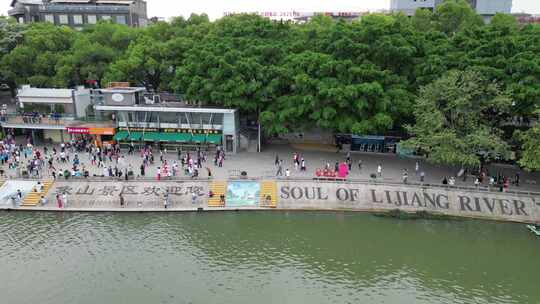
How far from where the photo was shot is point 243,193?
32031 mm

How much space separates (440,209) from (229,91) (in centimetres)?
2069

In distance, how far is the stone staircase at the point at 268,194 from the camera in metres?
31.2

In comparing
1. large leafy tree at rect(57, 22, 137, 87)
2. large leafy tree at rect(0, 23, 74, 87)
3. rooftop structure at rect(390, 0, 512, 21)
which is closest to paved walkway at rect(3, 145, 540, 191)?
large leafy tree at rect(57, 22, 137, 87)

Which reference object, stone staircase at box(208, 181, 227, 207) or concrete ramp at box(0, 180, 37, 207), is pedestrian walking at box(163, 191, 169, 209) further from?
concrete ramp at box(0, 180, 37, 207)

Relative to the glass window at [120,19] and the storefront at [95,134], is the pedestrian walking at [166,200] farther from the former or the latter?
the glass window at [120,19]

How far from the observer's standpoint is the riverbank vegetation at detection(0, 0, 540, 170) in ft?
103

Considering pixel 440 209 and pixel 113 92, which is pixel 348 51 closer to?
pixel 440 209

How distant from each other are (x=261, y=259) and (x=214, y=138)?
18.7 meters

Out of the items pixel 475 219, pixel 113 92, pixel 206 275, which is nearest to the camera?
pixel 206 275

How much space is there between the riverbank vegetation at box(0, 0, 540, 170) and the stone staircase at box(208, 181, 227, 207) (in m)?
8.21

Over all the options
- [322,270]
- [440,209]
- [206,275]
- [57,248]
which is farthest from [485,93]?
[57,248]

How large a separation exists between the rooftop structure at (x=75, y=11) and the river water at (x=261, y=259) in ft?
197

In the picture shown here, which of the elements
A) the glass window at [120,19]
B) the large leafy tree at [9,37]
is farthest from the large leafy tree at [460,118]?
the glass window at [120,19]

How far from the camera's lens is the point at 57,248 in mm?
25422
